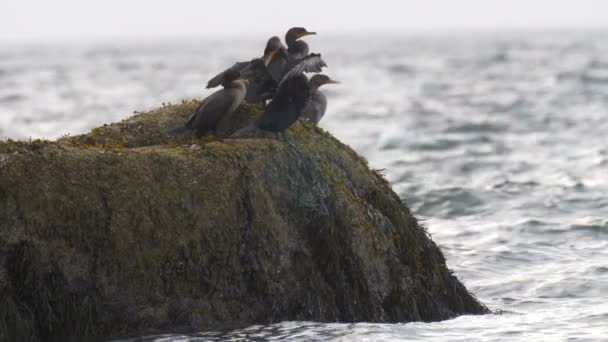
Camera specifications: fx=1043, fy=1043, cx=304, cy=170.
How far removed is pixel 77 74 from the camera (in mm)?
73500

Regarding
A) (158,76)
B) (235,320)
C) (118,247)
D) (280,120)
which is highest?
(158,76)

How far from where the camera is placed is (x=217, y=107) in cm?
849

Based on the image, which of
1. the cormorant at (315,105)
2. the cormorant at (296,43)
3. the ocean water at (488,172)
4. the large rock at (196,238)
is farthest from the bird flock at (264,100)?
the ocean water at (488,172)

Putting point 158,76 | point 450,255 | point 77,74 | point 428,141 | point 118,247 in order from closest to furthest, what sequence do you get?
point 118,247 < point 450,255 < point 428,141 < point 158,76 < point 77,74

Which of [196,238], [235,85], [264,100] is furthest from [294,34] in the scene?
[196,238]

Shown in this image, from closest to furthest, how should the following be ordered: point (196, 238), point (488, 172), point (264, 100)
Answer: point (196, 238), point (264, 100), point (488, 172)

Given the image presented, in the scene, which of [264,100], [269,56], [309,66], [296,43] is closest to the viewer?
[309,66]

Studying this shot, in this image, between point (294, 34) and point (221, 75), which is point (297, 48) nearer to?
point (294, 34)

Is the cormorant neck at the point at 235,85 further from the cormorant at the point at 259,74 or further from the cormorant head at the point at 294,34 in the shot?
the cormorant head at the point at 294,34

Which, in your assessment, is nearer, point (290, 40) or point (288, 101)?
point (288, 101)

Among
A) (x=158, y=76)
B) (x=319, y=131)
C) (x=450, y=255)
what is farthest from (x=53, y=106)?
(x=319, y=131)

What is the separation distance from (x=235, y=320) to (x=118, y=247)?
3.41ft

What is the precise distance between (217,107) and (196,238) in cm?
130

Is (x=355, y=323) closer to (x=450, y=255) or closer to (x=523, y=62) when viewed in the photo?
(x=450, y=255)
